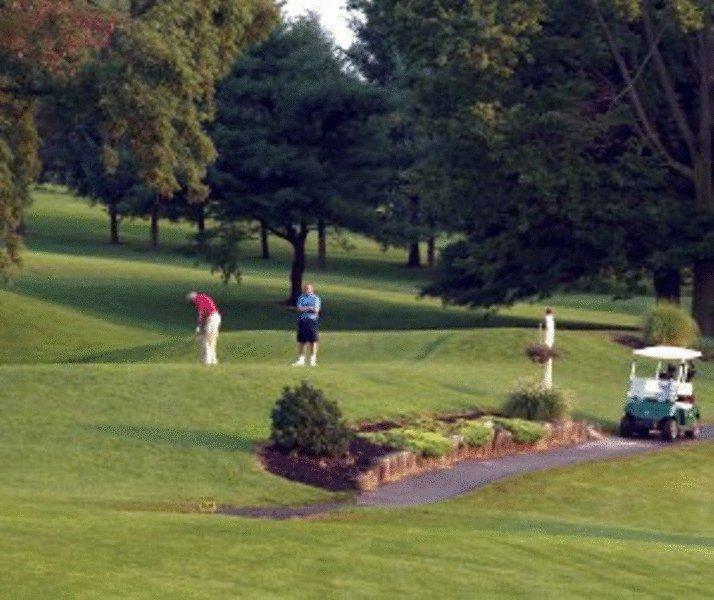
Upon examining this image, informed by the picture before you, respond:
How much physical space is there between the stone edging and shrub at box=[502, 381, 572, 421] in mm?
318

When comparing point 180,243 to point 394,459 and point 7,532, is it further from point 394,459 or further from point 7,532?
point 7,532

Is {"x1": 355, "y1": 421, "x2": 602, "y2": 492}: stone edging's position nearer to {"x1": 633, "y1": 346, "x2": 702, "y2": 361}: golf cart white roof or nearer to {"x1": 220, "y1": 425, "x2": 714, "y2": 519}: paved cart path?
{"x1": 220, "y1": 425, "x2": 714, "y2": 519}: paved cart path

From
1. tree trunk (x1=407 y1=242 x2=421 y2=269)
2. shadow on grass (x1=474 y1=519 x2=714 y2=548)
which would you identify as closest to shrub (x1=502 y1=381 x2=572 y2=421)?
shadow on grass (x1=474 y1=519 x2=714 y2=548)

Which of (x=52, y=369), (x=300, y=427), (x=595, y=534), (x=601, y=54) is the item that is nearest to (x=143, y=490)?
(x=300, y=427)

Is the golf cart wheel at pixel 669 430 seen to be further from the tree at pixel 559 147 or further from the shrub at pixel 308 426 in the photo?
the tree at pixel 559 147

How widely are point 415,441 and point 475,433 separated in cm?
216

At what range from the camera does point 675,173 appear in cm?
5853

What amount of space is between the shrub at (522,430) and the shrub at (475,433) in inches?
29.7

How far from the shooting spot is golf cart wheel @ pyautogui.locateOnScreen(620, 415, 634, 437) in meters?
36.4

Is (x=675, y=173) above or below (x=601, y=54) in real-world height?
below

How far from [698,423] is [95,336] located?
92.8 feet

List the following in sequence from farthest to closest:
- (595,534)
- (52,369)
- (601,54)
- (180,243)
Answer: (180,243)
(601,54)
(52,369)
(595,534)

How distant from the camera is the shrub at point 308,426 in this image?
1137 inches

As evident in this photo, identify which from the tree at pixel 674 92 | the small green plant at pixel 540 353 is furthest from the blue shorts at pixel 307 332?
the tree at pixel 674 92
